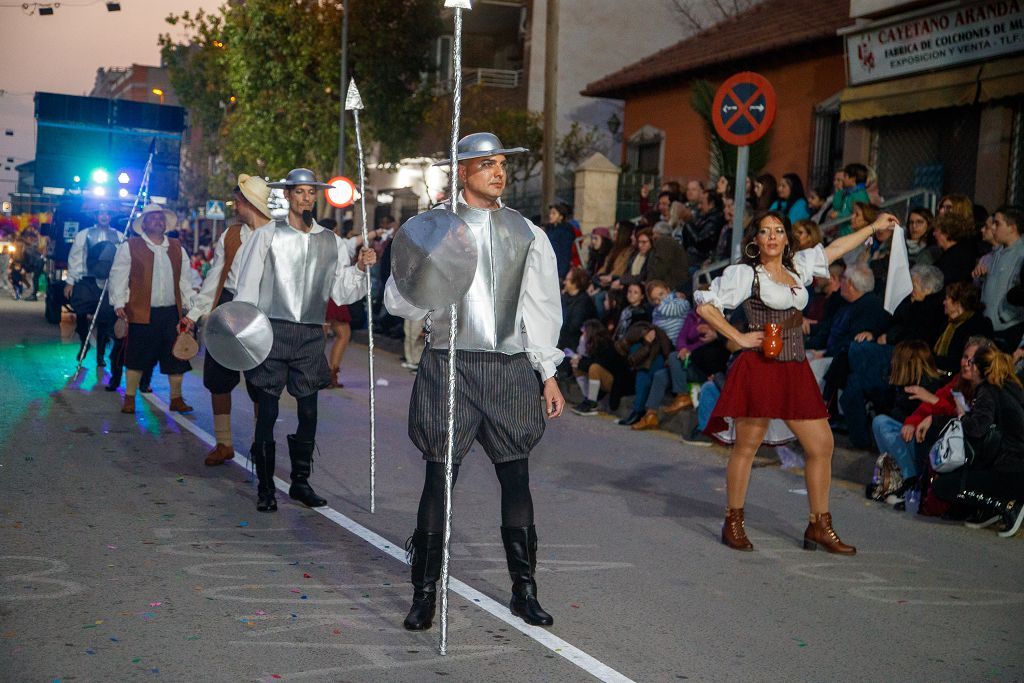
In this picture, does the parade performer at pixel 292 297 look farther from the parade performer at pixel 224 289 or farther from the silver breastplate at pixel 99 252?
the silver breastplate at pixel 99 252

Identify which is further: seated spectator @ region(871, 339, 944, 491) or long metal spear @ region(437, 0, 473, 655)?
seated spectator @ region(871, 339, 944, 491)

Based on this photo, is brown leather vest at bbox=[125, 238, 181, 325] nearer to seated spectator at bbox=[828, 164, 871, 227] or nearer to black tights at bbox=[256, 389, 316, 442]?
black tights at bbox=[256, 389, 316, 442]

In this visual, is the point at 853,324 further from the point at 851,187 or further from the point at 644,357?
the point at 851,187

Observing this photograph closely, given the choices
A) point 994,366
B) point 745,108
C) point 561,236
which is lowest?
point 994,366

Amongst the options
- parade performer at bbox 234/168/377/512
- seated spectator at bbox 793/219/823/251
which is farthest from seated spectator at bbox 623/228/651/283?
parade performer at bbox 234/168/377/512

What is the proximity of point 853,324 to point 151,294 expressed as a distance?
6.62 metres

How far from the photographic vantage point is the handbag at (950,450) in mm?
8469

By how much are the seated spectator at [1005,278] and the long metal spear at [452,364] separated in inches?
247

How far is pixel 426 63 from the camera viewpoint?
37.9 m

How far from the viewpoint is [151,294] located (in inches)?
500

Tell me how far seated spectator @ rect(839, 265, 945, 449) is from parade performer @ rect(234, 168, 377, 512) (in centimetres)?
465

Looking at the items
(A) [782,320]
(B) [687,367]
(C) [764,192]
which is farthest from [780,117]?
(A) [782,320]

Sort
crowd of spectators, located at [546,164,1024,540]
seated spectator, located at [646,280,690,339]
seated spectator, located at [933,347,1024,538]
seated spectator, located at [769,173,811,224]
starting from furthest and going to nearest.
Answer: seated spectator, located at [769,173,811,224], seated spectator, located at [646,280,690,339], crowd of spectators, located at [546,164,1024,540], seated spectator, located at [933,347,1024,538]

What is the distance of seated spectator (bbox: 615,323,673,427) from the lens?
44.4 ft
